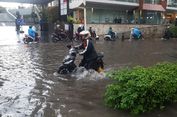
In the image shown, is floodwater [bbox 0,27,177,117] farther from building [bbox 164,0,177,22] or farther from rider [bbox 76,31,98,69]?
building [bbox 164,0,177,22]

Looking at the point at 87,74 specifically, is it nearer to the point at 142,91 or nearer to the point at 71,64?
the point at 71,64

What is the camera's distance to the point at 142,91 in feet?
18.5

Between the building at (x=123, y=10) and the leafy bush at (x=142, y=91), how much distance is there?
971 inches

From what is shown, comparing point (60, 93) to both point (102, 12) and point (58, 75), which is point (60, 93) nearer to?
point (58, 75)

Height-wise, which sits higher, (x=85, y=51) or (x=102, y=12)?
(x=102, y=12)

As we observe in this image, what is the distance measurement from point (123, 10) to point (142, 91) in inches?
1311

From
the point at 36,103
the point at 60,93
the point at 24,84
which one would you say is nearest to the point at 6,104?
the point at 36,103

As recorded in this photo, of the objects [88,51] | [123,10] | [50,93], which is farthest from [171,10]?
[50,93]

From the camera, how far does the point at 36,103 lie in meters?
7.02

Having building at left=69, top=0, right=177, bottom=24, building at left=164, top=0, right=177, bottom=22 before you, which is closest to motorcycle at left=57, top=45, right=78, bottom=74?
building at left=69, top=0, right=177, bottom=24

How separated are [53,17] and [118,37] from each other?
30.8 feet

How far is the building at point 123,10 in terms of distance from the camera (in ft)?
109

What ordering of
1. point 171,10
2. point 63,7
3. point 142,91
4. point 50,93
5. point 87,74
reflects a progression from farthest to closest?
point 171,10 < point 63,7 < point 87,74 < point 50,93 < point 142,91

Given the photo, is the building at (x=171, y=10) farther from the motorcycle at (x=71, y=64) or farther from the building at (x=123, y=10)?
the motorcycle at (x=71, y=64)
